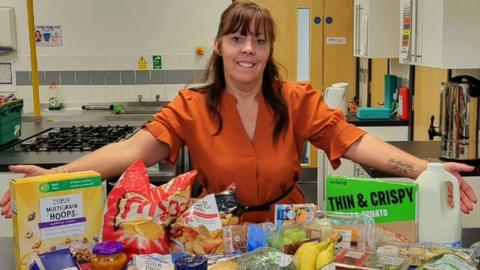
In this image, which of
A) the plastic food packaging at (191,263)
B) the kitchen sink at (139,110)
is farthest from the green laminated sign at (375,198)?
the kitchen sink at (139,110)

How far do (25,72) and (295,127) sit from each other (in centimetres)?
457

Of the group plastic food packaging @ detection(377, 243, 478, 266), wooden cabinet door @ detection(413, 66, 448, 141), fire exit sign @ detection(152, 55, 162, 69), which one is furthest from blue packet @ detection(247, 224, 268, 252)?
fire exit sign @ detection(152, 55, 162, 69)

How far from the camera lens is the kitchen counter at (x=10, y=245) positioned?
1.41 meters

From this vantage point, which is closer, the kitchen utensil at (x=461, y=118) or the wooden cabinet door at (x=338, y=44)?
the kitchen utensil at (x=461, y=118)

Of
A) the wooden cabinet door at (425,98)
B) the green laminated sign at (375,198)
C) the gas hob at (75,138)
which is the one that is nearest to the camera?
the green laminated sign at (375,198)

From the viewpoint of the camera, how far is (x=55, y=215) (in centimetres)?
123

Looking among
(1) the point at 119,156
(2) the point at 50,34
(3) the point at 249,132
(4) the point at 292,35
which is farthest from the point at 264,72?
(2) the point at 50,34

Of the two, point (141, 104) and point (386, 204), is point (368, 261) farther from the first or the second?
point (141, 104)

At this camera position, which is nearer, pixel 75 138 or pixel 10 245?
pixel 10 245

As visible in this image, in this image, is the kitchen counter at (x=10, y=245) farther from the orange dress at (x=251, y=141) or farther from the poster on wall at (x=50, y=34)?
the poster on wall at (x=50, y=34)

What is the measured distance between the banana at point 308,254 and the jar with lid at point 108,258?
13.9 inches

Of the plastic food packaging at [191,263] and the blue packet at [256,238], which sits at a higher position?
the plastic food packaging at [191,263]

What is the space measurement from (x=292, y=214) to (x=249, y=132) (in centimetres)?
49

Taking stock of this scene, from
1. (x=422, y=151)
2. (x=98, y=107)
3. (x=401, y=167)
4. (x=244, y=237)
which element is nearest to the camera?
(x=244, y=237)
